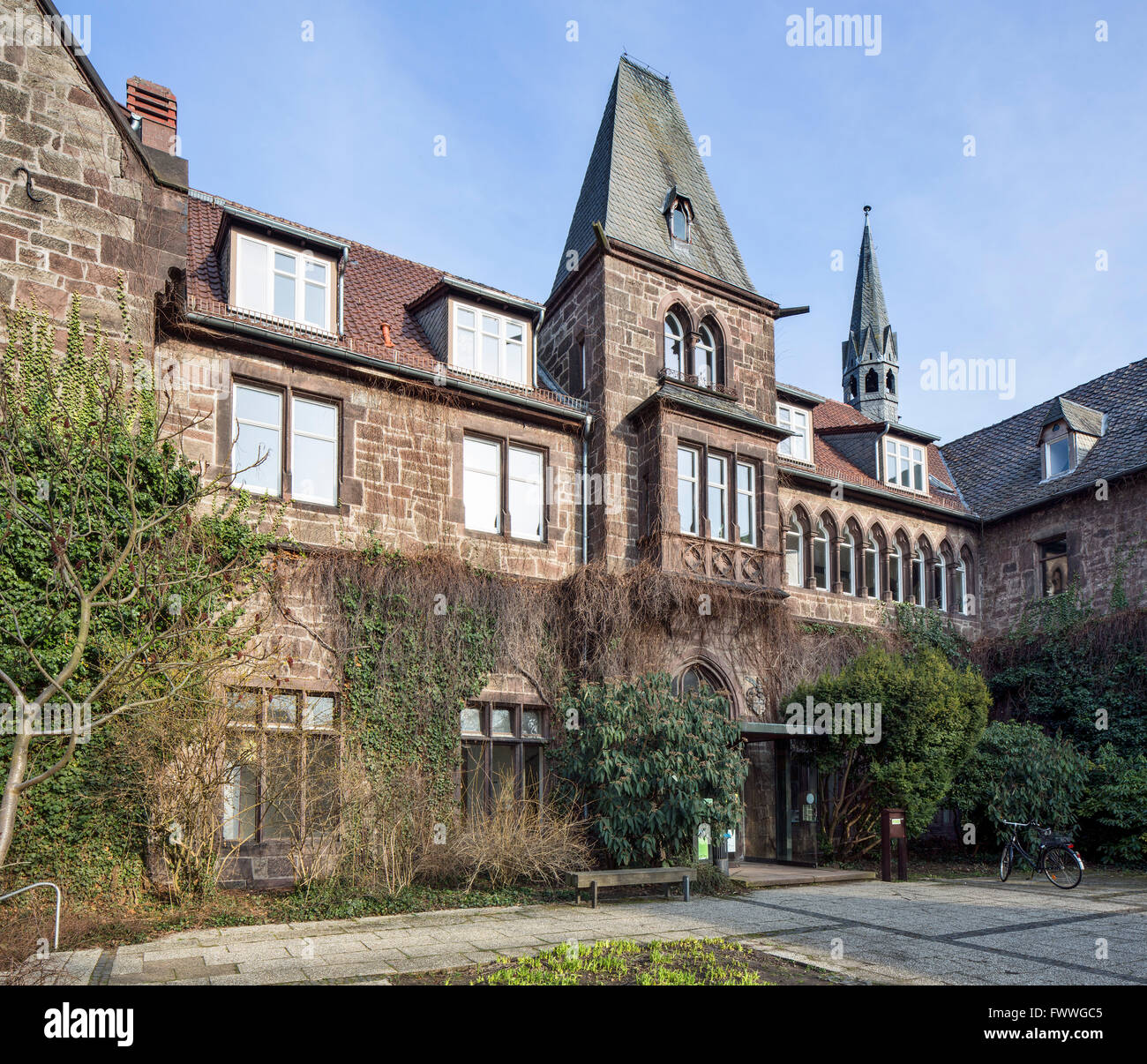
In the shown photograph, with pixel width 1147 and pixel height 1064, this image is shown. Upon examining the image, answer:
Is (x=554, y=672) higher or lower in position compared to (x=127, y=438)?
lower

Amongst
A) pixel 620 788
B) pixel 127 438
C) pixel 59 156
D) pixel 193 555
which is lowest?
pixel 620 788

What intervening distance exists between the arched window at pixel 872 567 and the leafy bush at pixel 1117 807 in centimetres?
567

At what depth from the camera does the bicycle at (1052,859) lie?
47.3 ft

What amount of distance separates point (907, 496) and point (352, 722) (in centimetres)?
1474

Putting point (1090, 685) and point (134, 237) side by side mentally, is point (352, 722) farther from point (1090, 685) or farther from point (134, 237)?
point (1090, 685)

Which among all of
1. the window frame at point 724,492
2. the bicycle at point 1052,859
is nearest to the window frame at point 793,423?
the window frame at point 724,492

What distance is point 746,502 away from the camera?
61.3 feet

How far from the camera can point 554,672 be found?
15812mm

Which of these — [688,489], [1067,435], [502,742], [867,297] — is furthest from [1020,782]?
[867,297]

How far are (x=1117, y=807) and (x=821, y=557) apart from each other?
23.9 feet

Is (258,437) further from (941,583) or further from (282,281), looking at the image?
(941,583)

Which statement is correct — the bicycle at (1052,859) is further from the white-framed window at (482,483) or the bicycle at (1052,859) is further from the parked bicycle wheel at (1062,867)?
the white-framed window at (482,483)
